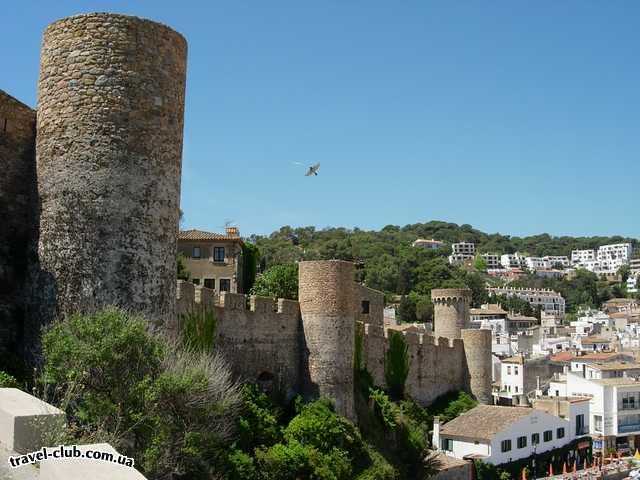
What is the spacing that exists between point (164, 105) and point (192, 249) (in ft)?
115

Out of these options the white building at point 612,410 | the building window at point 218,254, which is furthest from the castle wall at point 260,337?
the white building at point 612,410

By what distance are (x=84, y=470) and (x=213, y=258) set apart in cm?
4129

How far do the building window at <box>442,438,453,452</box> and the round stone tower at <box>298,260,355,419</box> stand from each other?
1669 cm

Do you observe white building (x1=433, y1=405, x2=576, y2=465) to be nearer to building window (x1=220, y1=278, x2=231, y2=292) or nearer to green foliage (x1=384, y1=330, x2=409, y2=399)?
green foliage (x1=384, y1=330, x2=409, y2=399)

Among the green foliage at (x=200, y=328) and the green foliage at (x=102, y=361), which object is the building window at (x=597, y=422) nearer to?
the green foliage at (x=200, y=328)

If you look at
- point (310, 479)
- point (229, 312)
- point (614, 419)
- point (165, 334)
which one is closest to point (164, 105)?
point (165, 334)

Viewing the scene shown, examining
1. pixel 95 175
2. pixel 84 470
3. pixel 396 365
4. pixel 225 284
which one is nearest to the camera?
pixel 84 470

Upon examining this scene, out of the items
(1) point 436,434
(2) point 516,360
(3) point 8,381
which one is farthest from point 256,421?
(2) point 516,360

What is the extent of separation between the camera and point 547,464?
47.7 m

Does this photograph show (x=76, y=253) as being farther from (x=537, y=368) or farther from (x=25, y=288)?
(x=537, y=368)

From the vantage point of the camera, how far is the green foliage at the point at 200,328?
67.1ft

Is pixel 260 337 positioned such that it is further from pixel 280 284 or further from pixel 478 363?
pixel 478 363

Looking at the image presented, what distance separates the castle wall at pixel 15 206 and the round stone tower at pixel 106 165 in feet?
3.48

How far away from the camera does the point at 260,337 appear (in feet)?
83.5
